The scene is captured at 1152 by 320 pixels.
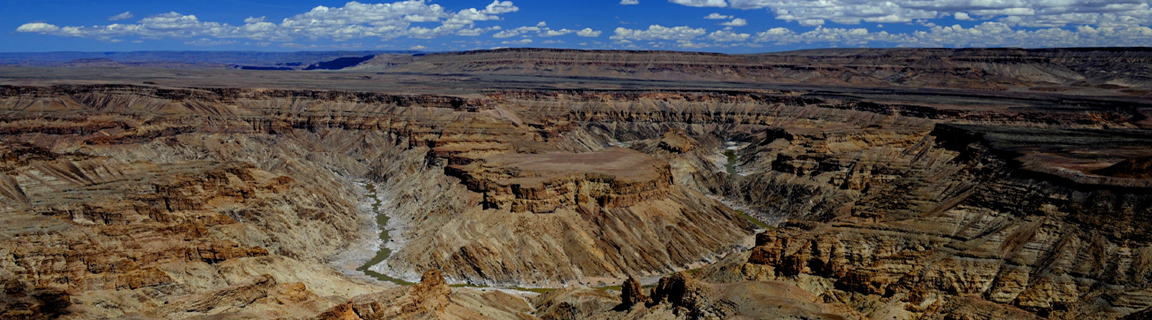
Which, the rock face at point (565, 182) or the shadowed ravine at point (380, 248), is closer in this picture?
the shadowed ravine at point (380, 248)

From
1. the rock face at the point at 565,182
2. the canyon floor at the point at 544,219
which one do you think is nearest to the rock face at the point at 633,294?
the canyon floor at the point at 544,219

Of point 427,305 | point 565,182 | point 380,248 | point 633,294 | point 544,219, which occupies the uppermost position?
point 427,305

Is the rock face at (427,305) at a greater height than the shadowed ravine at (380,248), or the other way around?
the rock face at (427,305)

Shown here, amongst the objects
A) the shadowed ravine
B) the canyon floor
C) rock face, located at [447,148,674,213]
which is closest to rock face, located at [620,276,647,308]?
the canyon floor

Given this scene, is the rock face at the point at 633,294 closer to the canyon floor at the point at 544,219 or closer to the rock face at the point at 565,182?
the canyon floor at the point at 544,219

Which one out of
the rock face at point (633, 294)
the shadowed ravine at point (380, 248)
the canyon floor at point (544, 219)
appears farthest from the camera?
the shadowed ravine at point (380, 248)

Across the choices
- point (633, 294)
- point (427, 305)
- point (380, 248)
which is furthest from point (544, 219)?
point (427, 305)

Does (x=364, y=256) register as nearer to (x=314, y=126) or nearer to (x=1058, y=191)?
(x=1058, y=191)

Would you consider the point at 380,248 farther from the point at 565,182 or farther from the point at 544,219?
the point at 565,182

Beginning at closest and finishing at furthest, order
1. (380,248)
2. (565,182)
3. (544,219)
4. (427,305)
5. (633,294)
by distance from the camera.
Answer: (427,305) < (633,294) < (544,219) < (380,248) < (565,182)
